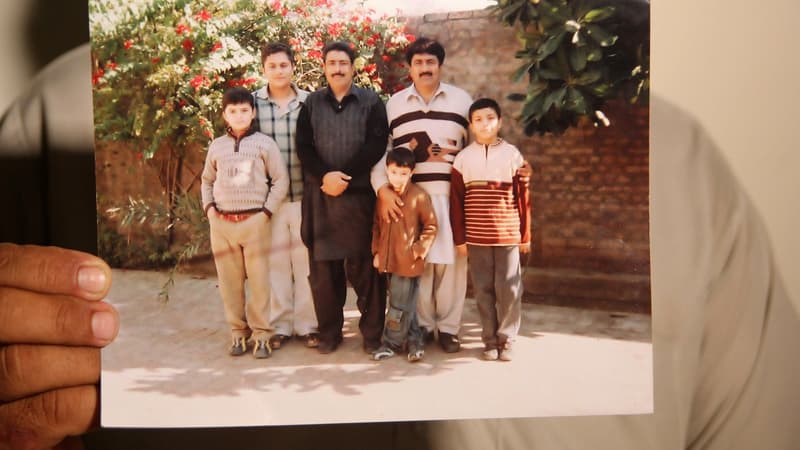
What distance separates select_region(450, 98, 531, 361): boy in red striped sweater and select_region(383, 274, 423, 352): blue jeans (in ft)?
0.38

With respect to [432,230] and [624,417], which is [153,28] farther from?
[624,417]

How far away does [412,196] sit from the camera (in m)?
0.98

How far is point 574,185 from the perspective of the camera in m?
1.01

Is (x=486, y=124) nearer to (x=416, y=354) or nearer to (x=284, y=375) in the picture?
(x=416, y=354)

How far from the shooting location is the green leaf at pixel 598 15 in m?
0.99

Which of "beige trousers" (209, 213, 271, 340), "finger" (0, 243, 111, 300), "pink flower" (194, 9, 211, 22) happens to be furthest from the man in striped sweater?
"finger" (0, 243, 111, 300)

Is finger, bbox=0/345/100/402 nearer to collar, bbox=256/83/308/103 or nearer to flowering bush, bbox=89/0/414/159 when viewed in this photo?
flowering bush, bbox=89/0/414/159

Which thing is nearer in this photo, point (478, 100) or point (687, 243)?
point (478, 100)

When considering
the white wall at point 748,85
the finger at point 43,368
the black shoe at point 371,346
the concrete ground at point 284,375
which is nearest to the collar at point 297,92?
the concrete ground at point 284,375

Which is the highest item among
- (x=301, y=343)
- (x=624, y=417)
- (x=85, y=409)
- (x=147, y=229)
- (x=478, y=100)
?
(x=478, y=100)

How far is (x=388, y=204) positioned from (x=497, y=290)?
0.26 meters

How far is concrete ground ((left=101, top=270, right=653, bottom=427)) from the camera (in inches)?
38.5

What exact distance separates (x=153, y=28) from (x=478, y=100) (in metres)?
0.59

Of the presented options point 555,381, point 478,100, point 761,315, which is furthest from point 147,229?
point 761,315
